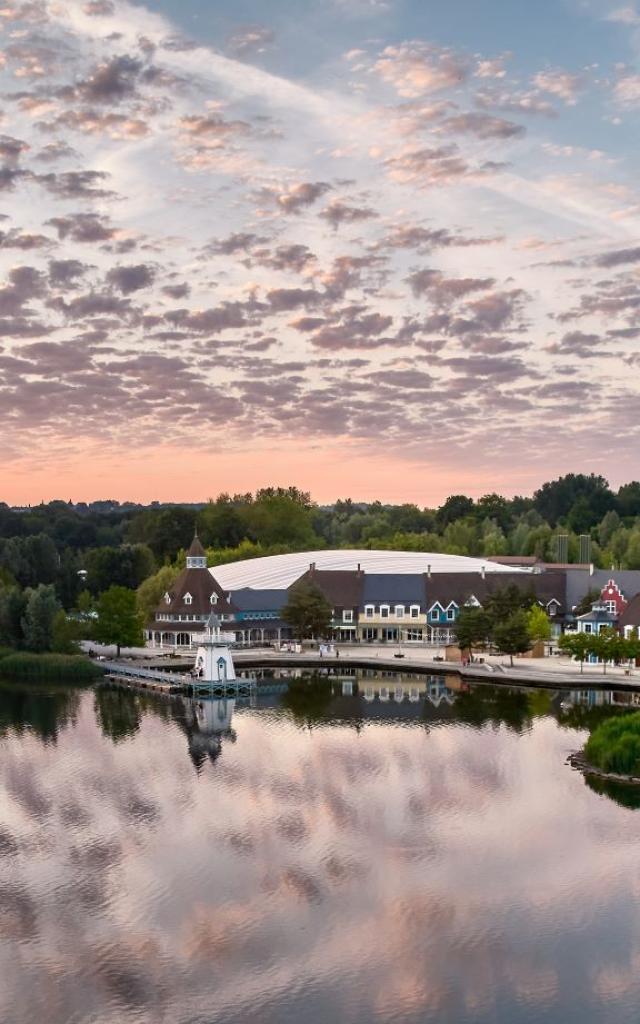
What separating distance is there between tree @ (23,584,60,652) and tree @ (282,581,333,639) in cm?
1608

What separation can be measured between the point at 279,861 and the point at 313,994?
844cm

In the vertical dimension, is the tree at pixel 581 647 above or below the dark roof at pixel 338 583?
below

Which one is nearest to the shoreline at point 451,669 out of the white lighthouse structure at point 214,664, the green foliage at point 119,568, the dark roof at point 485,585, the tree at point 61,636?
the white lighthouse structure at point 214,664

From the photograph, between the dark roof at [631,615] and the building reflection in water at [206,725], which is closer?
the building reflection in water at [206,725]

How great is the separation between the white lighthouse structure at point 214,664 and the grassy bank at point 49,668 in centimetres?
875

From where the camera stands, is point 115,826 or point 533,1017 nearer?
point 533,1017

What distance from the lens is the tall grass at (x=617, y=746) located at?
39.8 meters

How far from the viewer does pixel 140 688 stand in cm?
6488

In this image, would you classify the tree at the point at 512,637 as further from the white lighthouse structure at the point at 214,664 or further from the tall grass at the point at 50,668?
the tall grass at the point at 50,668

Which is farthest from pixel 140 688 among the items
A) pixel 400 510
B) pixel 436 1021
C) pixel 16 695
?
pixel 400 510

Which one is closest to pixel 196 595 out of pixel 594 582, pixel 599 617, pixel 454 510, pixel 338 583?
pixel 338 583

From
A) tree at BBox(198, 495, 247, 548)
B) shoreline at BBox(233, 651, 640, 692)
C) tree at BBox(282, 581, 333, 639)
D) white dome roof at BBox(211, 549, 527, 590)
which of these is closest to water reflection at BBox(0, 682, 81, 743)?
shoreline at BBox(233, 651, 640, 692)

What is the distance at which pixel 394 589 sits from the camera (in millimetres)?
83438

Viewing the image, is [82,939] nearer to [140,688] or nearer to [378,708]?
[378,708]
